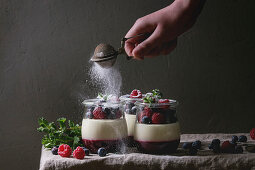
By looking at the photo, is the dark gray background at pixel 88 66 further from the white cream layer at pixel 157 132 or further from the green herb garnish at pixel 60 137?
the white cream layer at pixel 157 132

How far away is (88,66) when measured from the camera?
2428mm

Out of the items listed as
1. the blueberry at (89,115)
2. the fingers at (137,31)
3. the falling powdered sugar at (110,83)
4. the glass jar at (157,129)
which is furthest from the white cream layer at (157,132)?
the falling powdered sugar at (110,83)

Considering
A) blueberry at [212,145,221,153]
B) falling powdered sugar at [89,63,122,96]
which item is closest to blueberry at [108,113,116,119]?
blueberry at [212,145,221,153]

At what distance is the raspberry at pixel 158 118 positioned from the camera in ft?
4.75

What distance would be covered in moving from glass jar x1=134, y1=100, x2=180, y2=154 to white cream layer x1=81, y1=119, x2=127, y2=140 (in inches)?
2.9

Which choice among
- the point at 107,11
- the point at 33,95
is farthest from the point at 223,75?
the point at 33,95

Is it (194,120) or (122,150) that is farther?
(194,120)

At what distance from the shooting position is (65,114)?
95.5 inches

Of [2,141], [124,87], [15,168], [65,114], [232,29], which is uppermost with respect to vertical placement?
[232,29]

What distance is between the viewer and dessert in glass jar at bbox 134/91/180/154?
4.76ft

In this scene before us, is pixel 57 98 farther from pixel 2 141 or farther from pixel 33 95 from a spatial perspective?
pixel 2 141

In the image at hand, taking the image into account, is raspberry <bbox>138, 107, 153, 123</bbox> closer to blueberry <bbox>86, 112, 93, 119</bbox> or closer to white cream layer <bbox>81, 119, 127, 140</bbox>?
white cream layer <bbox>81, 119, 127, 140</bbox>

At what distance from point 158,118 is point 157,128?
37 millimetres

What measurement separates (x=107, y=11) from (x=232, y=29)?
2.65ft
